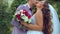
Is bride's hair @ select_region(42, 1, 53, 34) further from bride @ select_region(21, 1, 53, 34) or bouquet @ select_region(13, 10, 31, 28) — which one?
bouquet @ select_region(13, 10, 31, 28)

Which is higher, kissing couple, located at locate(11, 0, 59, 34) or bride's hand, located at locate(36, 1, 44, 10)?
bride's hand, located at locate(36, 1, 44, 10)

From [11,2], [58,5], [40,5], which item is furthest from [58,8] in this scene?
[40,5]

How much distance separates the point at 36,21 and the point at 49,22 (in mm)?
126

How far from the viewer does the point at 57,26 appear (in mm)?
2344

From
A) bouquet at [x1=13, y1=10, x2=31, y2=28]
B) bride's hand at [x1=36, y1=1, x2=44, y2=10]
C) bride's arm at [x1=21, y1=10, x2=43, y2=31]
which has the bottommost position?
bride's arm at [x1=21, y1=10, x2=43, y2=31]

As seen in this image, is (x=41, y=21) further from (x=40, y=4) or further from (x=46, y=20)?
(x=40, y=4)

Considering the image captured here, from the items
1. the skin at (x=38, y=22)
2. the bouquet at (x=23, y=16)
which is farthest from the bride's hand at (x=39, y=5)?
the bouquet at (x=23, y=16)

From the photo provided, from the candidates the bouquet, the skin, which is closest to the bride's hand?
the skin

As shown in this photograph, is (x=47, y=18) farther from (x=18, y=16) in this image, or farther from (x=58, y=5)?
(x=58, y=5)

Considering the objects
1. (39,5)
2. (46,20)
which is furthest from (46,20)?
(39,5)

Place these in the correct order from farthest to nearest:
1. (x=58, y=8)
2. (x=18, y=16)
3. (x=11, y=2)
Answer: (x=11, y=2), (x=58, y=8), (x=18, y=16)

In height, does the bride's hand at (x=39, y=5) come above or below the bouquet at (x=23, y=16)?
above

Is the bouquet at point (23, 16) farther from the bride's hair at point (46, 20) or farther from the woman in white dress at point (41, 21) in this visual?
the bride's hair at point (46, 20)

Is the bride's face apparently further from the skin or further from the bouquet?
the bouquet
